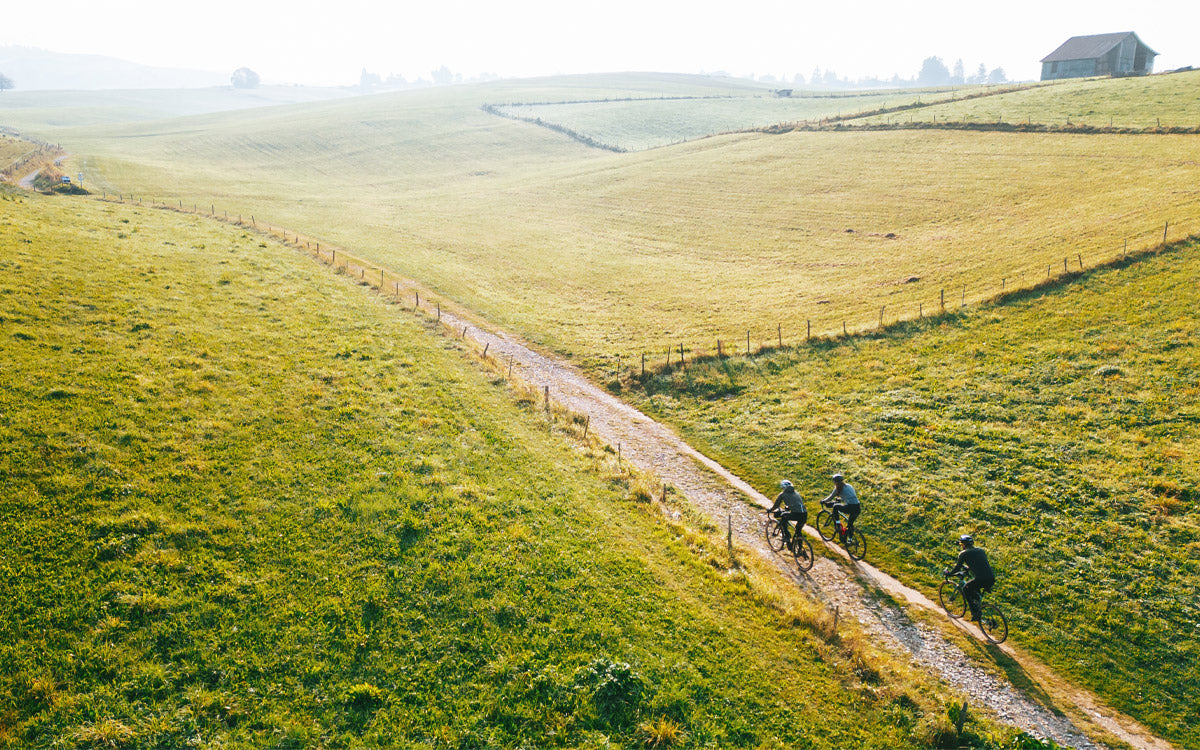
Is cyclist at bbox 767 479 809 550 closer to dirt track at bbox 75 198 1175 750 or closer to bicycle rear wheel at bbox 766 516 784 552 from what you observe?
bicycle rear wheel at bbox 766 516 784 552

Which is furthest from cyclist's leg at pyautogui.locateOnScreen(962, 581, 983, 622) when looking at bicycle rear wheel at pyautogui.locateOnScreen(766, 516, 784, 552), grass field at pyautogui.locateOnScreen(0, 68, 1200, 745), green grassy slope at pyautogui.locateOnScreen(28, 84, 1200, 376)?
green grassy slope at pyautogui.locateOnScreen(28, 84, 1200, 376)

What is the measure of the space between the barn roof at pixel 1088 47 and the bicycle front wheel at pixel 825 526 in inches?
4946

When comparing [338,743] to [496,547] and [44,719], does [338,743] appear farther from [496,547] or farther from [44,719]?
[496,547]

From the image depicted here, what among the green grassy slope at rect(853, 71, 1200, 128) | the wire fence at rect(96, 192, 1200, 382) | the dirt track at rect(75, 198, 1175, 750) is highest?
the green grassy slope at rect(853, 71, 1200, 128)

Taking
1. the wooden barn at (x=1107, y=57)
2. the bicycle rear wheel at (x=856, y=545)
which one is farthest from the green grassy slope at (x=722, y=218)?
the wooden barn at (x=1107, y=57)

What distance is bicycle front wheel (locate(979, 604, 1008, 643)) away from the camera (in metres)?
15.6

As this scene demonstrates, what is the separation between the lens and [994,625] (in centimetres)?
1580

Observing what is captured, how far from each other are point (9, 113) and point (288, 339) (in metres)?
232

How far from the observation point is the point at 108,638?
11781 mm

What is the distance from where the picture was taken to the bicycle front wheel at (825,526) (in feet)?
65.6

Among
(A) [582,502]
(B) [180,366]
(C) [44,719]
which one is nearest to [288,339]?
(B) [180,366]

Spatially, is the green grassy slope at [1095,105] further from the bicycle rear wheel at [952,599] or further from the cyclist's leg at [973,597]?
the cyclist's leg at [973,597]

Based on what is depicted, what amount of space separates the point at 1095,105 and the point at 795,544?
8481cm

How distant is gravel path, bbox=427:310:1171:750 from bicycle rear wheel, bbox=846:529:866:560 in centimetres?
31
